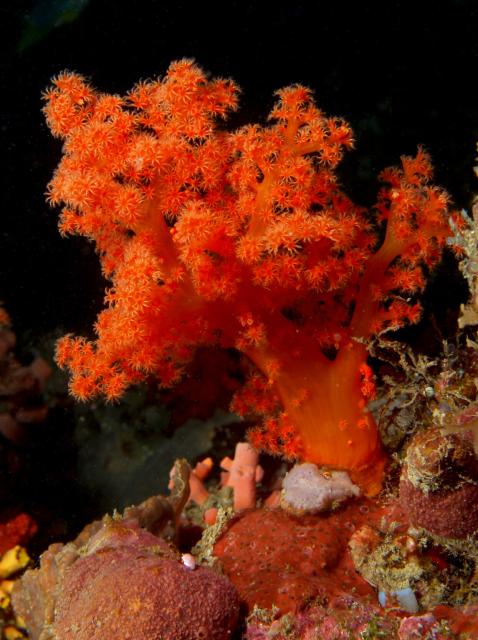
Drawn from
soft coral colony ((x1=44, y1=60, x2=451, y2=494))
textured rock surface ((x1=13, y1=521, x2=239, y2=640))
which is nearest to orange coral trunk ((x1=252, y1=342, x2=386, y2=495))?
soft coral colony ((x1=44, y1=60, x2=451, y2=494))

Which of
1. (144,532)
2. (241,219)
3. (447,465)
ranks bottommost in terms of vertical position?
(144,532)

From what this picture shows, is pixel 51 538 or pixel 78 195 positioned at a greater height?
pixel 78 195

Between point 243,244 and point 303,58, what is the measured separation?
1.46 m

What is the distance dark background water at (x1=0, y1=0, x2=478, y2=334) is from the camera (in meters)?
3.47

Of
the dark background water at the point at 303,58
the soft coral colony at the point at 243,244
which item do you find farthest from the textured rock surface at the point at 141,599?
the dark background water at the point at 303,58

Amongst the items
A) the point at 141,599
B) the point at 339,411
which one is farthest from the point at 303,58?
the point at 141,599

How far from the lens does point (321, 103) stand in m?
3.62

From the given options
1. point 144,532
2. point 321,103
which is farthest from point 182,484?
point 321,103

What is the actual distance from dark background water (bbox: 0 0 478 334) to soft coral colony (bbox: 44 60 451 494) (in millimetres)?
410

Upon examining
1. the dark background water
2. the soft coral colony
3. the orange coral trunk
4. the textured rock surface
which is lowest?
the textured rock surface

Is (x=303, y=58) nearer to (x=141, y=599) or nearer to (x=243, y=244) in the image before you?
(x=243, y=244)

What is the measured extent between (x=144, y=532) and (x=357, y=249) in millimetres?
1912

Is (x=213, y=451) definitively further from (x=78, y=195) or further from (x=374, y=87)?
(x=374, y=87)

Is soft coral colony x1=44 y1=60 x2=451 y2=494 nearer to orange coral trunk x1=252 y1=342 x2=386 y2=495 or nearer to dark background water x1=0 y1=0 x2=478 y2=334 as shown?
orange coral trunk x1=252 y1=342 x2=386 y2=495
